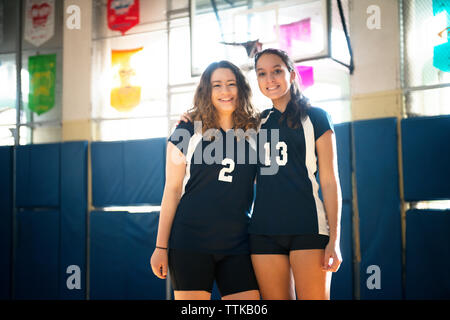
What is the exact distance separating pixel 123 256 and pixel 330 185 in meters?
3.62

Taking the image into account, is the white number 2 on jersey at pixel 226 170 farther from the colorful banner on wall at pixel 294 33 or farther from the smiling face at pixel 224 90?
the colorful banner on wall at pixel 294 33

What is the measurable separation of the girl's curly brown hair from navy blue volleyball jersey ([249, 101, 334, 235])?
134mm

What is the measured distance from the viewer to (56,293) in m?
5.16

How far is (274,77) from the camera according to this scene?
197 centimetres

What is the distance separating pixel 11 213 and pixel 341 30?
4.62 m

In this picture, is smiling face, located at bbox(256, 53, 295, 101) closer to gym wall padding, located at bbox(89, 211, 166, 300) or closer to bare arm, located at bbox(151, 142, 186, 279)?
bare arm, located at bbox(151, 142, 186, 279)

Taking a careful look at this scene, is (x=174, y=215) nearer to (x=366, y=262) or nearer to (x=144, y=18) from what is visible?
(x=366, y=262)

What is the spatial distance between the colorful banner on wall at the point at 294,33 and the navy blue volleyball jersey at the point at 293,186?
2.26 meters

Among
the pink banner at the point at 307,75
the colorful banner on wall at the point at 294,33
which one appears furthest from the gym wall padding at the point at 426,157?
the colorful banner on wall at the point at 294,33

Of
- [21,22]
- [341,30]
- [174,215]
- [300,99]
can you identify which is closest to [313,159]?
[300,99]

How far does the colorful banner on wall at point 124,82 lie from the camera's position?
5.37m

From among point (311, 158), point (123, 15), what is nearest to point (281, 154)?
point (311, 158)

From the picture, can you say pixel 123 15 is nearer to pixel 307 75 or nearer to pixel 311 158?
pixel 307 75

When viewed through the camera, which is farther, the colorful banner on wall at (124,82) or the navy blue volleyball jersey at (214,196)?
the colorful banner on wall at (124,82)
